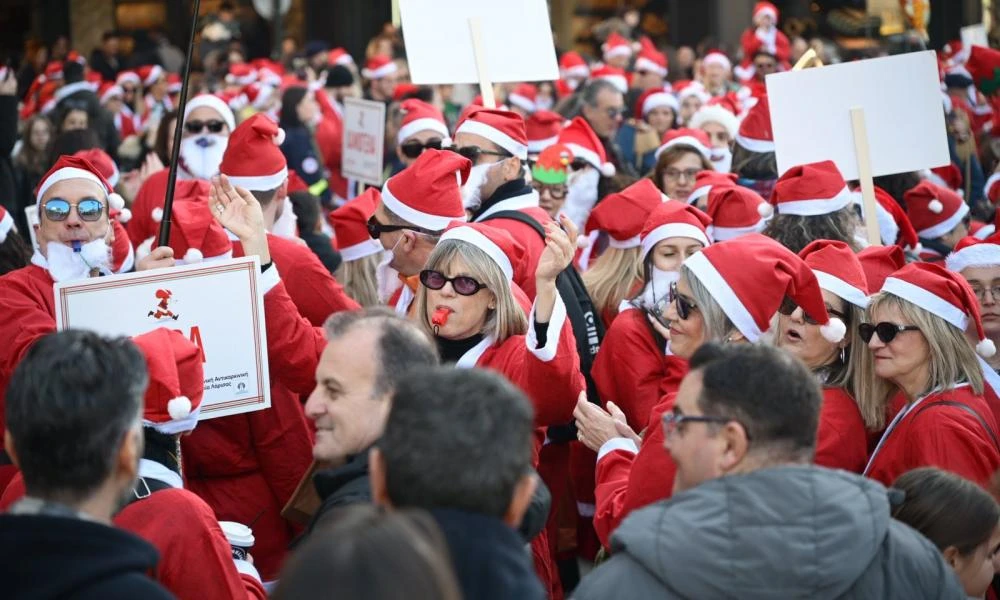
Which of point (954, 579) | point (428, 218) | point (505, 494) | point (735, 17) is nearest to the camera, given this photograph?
point (505, 494)

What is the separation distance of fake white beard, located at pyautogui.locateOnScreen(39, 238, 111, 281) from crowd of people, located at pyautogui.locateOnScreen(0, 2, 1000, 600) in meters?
0.01

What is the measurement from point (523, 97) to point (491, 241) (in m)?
10.5

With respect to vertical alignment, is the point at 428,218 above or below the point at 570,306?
above

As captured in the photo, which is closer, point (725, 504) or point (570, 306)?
point (725, 504)

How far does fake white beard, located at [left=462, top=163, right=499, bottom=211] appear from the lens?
6543 millimetres

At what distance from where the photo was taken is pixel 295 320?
4961mm

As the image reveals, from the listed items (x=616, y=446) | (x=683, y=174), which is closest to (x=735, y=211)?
(x=683, y=174)

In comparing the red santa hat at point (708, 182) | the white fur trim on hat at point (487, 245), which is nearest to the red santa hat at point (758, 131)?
the red santa hat at point (708, 182)

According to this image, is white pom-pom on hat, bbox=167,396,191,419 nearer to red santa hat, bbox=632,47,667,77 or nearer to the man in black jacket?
the man in black jacket

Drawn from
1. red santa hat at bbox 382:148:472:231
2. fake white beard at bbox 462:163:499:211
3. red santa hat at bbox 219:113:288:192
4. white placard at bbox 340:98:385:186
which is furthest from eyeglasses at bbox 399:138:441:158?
red santa hat at bbox 382:148:472:231

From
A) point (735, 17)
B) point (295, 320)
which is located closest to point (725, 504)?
point (295, 320)

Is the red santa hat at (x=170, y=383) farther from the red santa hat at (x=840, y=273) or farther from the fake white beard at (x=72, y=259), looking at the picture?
the red santa hat at (x=840, y=273)

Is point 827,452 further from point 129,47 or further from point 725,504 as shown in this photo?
point 129,47

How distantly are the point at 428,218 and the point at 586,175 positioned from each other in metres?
2.95
